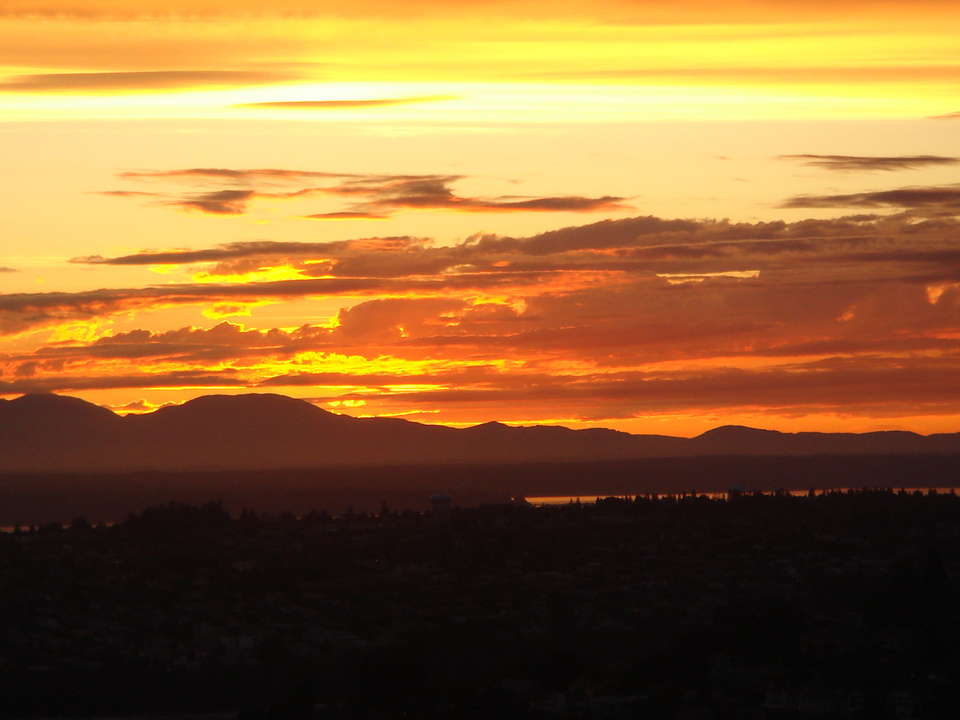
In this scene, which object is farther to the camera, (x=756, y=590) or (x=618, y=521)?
(x=618, y=521)

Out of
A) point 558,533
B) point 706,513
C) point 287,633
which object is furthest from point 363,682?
point 706,513

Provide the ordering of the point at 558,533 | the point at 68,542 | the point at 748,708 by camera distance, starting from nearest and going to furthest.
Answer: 1. the point at 748,708
2. the point at 68,542
3. the point at 558,533

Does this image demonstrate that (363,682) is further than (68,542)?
No

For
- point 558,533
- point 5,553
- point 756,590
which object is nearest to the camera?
point 756,590

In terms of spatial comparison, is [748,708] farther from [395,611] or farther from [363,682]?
[395,611]

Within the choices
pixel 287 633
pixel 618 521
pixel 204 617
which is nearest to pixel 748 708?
pixel 287 633

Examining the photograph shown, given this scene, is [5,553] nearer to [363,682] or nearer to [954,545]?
[363,682]
